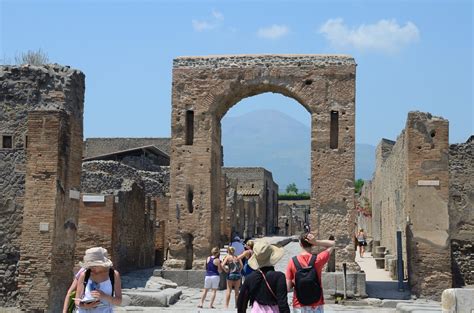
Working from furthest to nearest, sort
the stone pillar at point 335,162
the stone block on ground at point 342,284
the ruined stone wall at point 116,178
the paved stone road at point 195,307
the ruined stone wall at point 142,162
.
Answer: the ruined stone wall at point 142,162, the ruined stone wall at point 116,178, the stone pillar at point 335,162, the stone block on ground at point 342,284, the paved stone road at point 195,307

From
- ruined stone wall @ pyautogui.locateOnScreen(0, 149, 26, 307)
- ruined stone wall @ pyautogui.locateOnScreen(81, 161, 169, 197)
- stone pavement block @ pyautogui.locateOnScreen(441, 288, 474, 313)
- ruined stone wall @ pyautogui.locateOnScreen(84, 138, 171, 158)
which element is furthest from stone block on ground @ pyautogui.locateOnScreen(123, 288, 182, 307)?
ruined stone wall @ pyautogui.locateOnScreen(84, 138, 171, 158)

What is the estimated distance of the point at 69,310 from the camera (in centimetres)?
700

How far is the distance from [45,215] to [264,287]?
5.91 m

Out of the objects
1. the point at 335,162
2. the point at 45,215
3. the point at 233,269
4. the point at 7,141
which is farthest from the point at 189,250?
the point at 45,215

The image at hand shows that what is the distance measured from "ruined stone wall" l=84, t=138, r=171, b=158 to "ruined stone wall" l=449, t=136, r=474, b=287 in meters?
30.8

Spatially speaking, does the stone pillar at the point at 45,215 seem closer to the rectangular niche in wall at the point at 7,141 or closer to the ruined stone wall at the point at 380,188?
the rectangular niche in wall at the point at 7,141

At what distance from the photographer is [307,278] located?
7.21 meters

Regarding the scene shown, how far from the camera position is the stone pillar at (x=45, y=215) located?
11.7 meters

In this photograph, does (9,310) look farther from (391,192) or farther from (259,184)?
(259,184)

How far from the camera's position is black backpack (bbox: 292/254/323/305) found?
7.21 m

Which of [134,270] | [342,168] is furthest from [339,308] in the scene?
[134,270]

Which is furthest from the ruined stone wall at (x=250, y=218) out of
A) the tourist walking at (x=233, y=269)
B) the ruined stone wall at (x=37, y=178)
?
the ruined stone wall at (x=37, y=178)

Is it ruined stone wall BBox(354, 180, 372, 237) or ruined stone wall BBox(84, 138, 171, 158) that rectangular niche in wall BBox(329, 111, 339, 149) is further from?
ruined stone wall BBox(84, 138, 171, 158)

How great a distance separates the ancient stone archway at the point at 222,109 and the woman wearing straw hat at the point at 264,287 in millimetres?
10487
